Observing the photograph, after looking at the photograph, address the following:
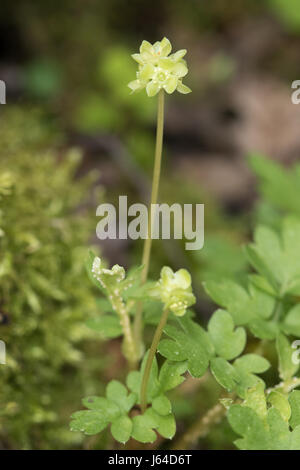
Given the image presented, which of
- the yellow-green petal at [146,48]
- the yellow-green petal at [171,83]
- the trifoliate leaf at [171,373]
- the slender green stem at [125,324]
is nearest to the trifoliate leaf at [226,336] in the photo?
the trifoliate leaf at [171,373]

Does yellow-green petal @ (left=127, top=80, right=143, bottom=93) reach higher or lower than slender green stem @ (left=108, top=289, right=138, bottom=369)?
higher

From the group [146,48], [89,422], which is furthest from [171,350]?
[146,48]

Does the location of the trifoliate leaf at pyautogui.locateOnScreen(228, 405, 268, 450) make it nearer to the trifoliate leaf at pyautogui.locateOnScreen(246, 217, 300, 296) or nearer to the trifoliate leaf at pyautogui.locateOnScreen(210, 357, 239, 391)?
the trifoliate leaf at pyautogui.locateOnScreen(210, 357, 239, 391)

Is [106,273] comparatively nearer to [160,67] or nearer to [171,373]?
[171,373]

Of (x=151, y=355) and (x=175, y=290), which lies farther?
(x=151, y=355)

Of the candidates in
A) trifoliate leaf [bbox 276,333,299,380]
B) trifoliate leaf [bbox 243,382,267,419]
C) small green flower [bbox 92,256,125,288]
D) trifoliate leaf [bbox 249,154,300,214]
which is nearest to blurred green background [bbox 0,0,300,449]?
trifoliate leaf [bbox 249,154,300,214]

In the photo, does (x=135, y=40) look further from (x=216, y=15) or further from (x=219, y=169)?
(x=219, y=169)
